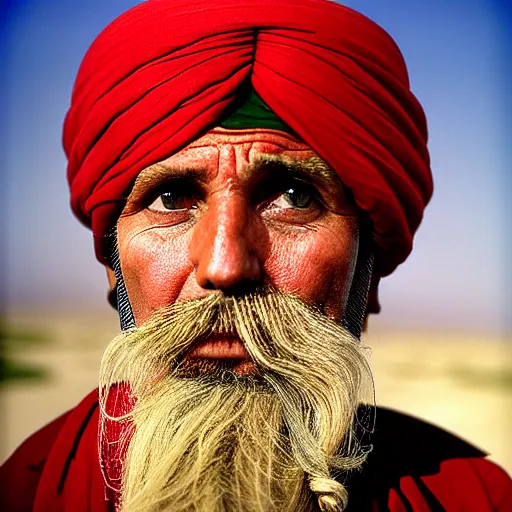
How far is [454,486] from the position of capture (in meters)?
2.42

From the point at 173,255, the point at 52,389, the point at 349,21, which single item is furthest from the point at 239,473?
the point at 52,389

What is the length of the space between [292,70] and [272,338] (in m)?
0.73

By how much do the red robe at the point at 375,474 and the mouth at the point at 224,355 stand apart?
1.97 feet

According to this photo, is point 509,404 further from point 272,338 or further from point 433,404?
point 272,338

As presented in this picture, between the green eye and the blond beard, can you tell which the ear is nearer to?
the blond beard

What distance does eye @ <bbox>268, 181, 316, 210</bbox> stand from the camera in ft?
6.55

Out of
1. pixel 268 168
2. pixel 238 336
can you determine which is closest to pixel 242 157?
pixel 268 168

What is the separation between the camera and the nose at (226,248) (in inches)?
71.1

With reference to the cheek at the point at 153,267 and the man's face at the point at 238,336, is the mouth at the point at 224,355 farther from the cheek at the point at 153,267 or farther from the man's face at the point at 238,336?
the cheek at the point at 153,267

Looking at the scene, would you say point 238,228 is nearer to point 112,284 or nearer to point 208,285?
point 208,285

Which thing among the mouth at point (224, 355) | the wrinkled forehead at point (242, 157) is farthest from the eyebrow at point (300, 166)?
the mouth at point (224, 355)

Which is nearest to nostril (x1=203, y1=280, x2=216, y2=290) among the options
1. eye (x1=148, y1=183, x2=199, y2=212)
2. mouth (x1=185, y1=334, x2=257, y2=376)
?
mouth (x1=185, y1=334, x2=257, y2=376)

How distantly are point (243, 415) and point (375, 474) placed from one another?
760mm

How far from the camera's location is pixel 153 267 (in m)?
1.97
